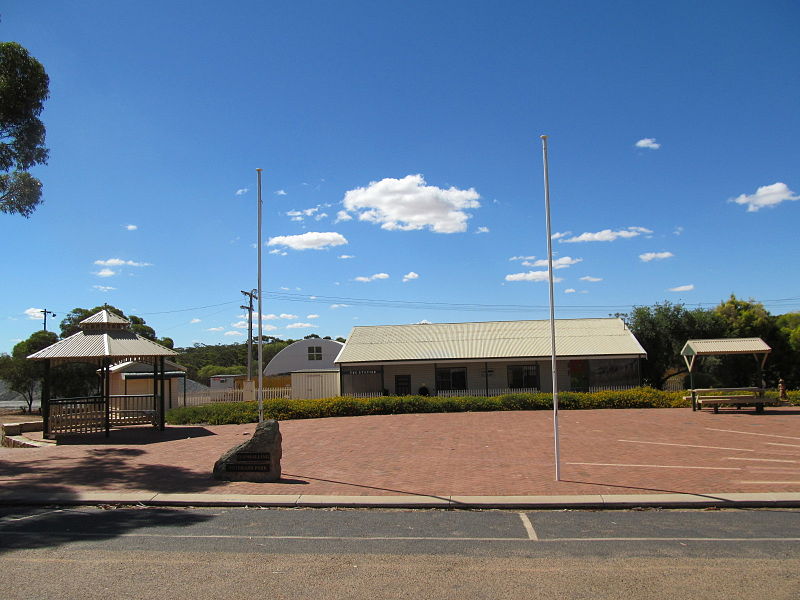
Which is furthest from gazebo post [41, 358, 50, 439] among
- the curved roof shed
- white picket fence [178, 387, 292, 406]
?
the curved roof shed

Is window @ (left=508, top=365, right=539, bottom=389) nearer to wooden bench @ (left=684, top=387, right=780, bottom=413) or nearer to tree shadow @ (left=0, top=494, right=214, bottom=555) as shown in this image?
wooden bench @ (left=684, top=387, right=780, bottom=413)

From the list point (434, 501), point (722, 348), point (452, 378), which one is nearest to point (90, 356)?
point (434, 501)

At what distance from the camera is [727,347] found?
2552 cm

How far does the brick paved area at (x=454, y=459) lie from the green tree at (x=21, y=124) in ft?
23.1

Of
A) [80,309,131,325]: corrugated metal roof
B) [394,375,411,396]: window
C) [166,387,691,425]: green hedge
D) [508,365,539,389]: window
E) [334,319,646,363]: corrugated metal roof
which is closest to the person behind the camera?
[80,309,131,325]: corrugated metal roof

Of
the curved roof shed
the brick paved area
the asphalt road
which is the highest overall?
the curved roof shed

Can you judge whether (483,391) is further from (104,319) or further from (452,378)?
(104,319)

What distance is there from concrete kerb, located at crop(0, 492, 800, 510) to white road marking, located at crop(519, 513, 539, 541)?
55 cm

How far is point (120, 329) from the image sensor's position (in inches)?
784

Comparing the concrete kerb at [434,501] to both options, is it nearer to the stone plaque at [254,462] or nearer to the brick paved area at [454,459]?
the brick paved area at [454,459]

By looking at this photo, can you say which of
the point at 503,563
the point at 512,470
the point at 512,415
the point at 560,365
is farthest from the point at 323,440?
the point at 560,365

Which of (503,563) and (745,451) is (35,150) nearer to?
(503,563)

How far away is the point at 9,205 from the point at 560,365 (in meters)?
26.9

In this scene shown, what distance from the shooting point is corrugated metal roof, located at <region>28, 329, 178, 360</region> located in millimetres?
17922
